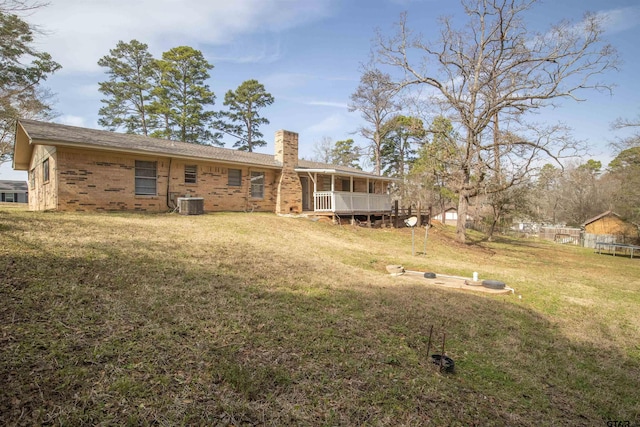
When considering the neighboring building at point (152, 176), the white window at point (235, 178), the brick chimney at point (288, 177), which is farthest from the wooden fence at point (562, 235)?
the white window at point (235, 178)

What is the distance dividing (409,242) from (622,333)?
10131 mm

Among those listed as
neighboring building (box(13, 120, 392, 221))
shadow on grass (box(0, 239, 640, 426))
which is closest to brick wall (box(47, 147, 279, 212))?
neighboring building (box(13, 120, 392, 221))

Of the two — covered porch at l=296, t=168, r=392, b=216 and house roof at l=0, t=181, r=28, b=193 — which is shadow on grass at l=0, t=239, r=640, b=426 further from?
house roof at l=0, t=181, r=28, b=193

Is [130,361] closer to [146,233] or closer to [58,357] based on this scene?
[58,357]

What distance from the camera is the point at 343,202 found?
1755 cm

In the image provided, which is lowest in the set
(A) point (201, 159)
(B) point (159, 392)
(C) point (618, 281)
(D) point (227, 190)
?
(C) point (618, 281)

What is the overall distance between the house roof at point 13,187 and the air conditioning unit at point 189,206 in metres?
34.4

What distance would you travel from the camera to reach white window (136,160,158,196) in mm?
13328

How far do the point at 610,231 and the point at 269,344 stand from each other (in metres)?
35.1

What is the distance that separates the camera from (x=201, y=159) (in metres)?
14.5

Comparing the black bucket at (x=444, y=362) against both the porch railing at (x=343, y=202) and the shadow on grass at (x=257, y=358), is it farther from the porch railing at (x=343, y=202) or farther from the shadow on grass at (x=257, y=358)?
the porch railing at (x=343, y=202)

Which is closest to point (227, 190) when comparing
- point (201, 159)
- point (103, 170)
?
point (201, 159)

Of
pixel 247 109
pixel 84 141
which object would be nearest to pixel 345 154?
pixel 247 109

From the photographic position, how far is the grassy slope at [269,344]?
2709 mm
